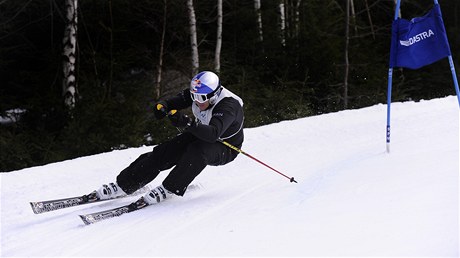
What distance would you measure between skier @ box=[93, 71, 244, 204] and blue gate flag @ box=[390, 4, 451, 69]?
6.42 feet

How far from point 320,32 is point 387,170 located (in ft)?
32.0

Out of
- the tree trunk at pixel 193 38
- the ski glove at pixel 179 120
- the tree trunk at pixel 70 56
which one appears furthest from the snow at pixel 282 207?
the tree trunk at pixel 193 38

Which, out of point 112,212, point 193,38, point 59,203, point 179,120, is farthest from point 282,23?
point 112,212

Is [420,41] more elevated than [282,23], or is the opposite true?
[420,41]

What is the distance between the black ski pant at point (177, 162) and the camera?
4.68m

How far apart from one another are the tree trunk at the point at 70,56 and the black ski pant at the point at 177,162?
587cm

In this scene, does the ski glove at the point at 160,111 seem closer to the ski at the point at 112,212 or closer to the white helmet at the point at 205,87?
the white helmet at the point at 205,87

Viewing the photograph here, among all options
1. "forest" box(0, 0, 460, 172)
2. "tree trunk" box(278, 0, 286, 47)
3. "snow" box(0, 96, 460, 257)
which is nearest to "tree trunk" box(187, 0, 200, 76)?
"forest" box(0, 0, 460, 172)

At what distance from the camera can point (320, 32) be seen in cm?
1435

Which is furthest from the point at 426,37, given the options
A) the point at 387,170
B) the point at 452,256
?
the point at 452,256

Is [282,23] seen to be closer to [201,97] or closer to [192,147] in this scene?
[201,97]

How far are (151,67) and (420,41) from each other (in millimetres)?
9423

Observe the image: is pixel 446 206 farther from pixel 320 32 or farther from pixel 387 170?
pixel 320 32

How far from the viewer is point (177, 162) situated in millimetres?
5027
